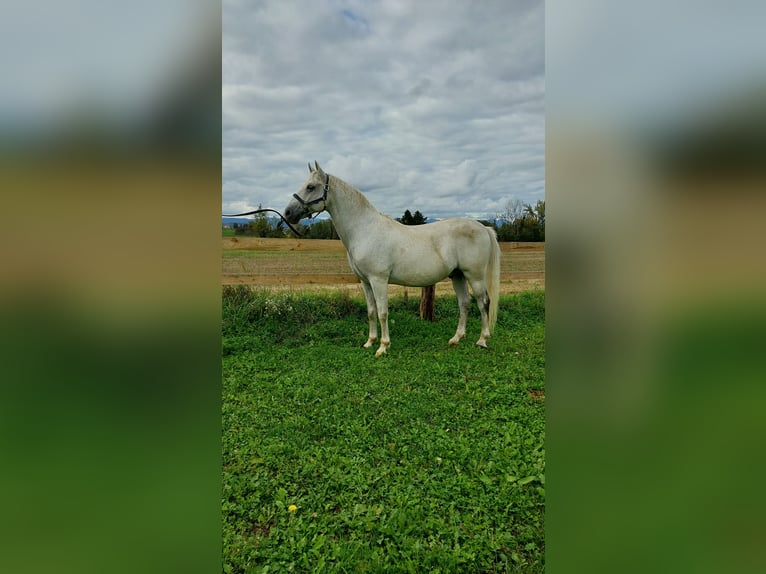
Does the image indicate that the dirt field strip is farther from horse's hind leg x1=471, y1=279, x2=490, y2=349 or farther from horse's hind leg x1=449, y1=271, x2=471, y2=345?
horse's hind leg x1=471, y1=279, x2=490, y2=349

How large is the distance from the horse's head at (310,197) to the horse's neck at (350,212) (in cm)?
17

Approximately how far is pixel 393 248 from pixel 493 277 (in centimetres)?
172

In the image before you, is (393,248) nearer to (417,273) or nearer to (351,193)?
(417,273)

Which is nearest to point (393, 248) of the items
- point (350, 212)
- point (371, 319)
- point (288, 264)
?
point (350, 212)

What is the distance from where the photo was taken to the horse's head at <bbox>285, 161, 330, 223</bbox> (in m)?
5.50

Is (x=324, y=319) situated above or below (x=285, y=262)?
below

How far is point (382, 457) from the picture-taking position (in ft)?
9.76

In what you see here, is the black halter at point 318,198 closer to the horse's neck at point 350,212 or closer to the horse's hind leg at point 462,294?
the horse's neck at point 350,212
